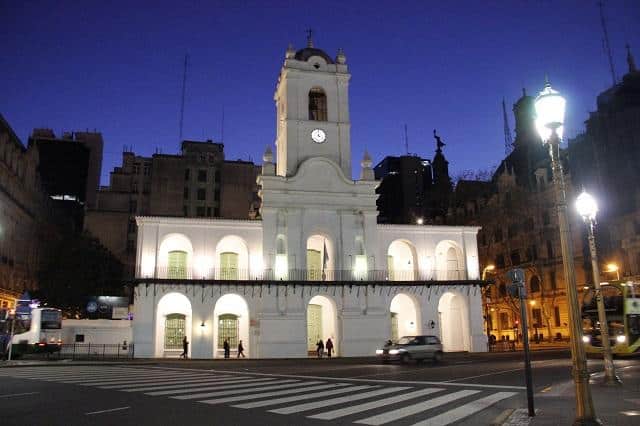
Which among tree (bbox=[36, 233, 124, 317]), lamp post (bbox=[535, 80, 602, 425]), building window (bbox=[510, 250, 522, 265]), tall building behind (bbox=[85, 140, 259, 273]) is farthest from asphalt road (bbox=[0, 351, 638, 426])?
tall building behind (bbox=[85, 140, 259, 273])

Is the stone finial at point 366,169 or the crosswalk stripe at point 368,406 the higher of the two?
the stone finial at point 366,169

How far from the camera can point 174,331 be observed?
126 feet

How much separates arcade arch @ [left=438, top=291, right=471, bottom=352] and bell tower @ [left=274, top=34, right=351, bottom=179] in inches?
509

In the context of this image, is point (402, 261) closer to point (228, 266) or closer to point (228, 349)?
point (228, 266)

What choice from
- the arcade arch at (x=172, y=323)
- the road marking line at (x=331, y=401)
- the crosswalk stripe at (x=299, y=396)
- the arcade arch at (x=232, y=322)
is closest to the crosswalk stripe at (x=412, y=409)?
the road marking line at (x=331, y=401)

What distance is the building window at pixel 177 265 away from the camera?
1510 inches

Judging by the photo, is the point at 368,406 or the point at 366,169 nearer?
the point at 368,406

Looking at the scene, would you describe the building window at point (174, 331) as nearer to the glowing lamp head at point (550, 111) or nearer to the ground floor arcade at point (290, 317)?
the ground floor arcade at point (290, 317)

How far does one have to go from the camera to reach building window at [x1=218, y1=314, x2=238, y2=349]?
128 feet

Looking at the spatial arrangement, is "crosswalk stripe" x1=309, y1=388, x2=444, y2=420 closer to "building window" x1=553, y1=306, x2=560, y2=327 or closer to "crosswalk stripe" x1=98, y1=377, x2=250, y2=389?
"crosswalk stripe" x1=98, y1=377, x2=250, y2=389

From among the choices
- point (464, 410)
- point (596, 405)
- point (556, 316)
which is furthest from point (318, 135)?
point (596, 405)

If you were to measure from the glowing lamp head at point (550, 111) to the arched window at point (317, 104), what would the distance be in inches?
1421

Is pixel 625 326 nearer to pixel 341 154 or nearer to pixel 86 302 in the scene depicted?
pixel 341 154

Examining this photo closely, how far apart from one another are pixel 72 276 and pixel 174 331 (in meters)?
18.4
